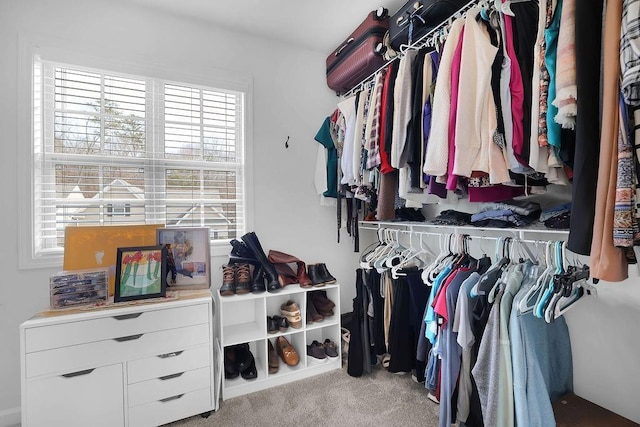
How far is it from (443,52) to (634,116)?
2.61 ft

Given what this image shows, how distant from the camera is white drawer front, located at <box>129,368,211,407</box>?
1.45 metres

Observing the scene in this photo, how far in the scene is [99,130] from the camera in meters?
1.87

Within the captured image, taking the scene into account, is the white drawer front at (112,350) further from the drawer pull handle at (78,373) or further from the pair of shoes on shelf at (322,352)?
the pair of shoes on shelf at (322,352)

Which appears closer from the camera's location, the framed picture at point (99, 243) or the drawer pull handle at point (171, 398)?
the drawer pull handle at point (171, 398)

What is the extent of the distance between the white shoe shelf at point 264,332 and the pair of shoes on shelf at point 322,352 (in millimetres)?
22

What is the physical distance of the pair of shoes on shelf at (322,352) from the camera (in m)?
2.02

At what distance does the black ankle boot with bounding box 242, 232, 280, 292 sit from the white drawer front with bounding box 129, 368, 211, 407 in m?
0.59

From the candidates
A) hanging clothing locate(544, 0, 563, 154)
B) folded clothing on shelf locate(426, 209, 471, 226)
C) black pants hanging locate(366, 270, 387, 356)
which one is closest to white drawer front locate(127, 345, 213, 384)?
black pants hanging locate(366, 270, 387, 356)

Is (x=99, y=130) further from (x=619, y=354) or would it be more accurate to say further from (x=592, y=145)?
(x=619, y=354)

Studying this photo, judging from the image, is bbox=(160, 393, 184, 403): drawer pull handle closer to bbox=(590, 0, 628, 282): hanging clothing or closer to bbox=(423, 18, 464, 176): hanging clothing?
bbox=(423, 18, 464, 176): hanging clothing

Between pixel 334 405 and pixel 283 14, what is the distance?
254 centimetres

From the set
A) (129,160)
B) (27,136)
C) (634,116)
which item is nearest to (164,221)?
(129,160)

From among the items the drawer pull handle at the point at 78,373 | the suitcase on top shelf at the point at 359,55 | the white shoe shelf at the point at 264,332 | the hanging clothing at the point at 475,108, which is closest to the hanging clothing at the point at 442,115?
the hanging clothing at the point at 475,108

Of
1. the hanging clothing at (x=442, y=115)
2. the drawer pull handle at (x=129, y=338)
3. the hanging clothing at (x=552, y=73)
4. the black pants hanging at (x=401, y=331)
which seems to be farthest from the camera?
the black pants hanging at (x=401, y=331)
